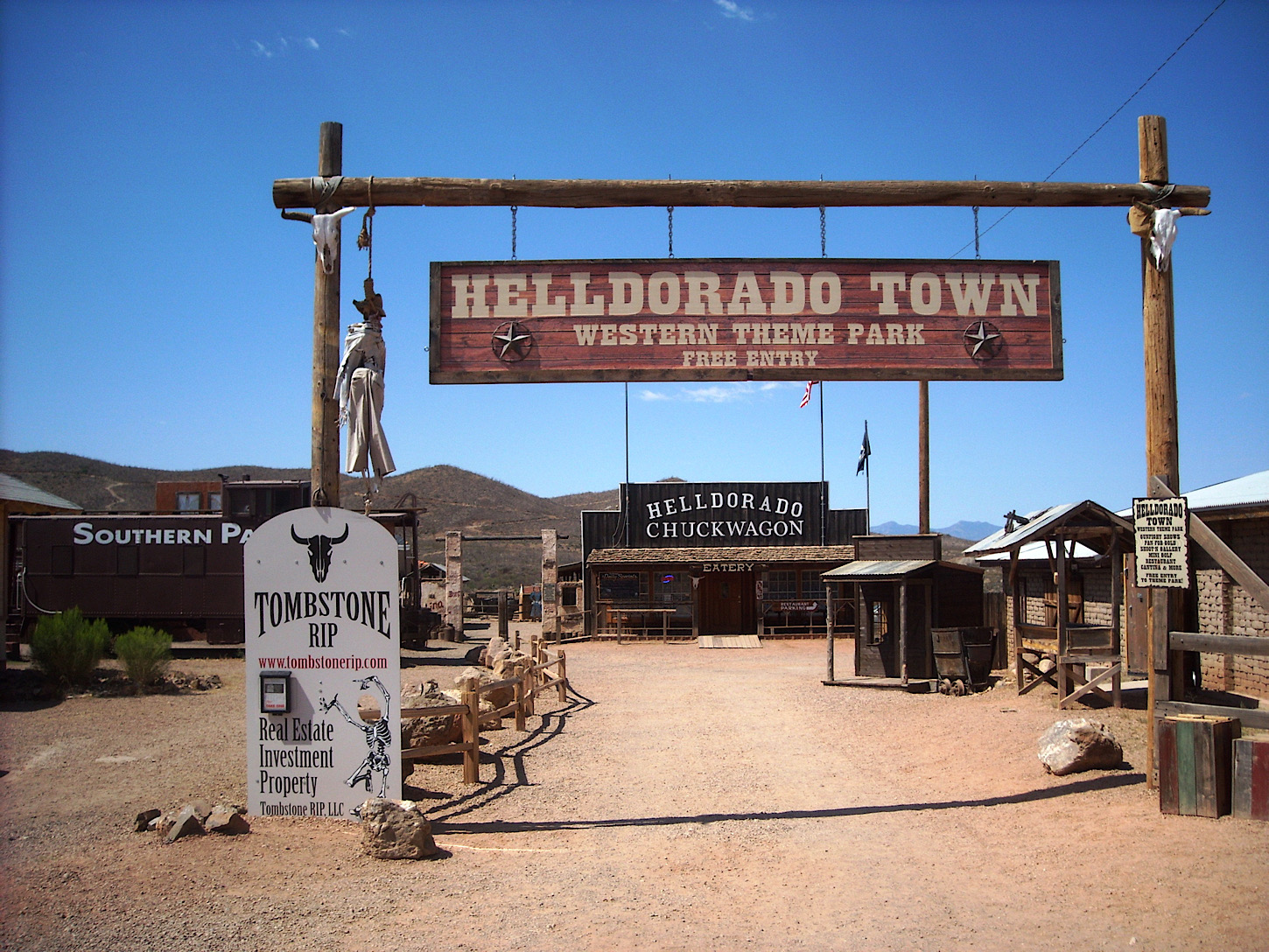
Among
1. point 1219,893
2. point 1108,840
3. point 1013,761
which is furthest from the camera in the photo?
point 1013,761

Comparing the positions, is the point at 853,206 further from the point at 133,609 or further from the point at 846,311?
the point at 133,609

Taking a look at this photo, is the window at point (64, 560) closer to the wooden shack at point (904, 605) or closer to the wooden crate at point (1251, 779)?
the wooden shack at point (904, 605)

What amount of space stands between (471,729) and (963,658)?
9.99m

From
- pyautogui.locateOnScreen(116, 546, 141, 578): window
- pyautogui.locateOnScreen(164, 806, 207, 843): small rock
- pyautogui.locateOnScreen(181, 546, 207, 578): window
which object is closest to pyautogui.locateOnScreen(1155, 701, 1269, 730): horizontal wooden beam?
pyautogui.locateOnScreen(164, 806, 207, 843): small rock

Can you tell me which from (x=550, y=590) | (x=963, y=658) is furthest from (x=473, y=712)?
(x=550, y=590)

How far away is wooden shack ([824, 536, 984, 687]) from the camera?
1647 centimetres

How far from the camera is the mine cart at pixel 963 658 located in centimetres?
1536

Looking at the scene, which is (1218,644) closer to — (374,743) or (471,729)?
(471,729)

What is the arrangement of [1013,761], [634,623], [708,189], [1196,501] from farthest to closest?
[634,623]
[1196,501]
[1013,761]
[708,189]

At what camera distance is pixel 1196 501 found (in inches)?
582

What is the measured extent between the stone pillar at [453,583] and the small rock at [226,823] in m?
22.3

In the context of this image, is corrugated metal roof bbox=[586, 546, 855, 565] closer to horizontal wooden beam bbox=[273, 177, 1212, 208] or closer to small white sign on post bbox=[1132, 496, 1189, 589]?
small white sign on post bbox=[1132, 496, 1189, 589]

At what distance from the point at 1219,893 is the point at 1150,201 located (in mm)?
5649

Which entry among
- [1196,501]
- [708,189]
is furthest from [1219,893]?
[1196,501]
